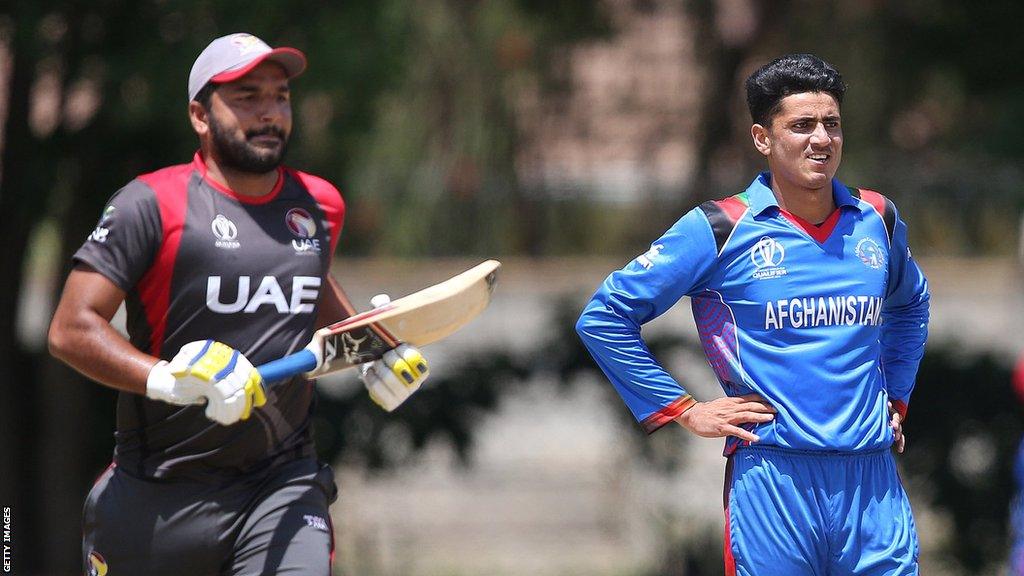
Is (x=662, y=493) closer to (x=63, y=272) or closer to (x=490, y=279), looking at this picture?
(x=63, y=272)

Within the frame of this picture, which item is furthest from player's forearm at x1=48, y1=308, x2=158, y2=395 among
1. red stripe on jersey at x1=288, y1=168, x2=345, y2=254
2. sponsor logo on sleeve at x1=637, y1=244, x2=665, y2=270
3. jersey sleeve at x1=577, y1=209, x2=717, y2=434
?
sponsor logo on sleeve at x1=637, y1=244, x2=665, y2=270

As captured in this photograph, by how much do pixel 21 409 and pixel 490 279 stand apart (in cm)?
512

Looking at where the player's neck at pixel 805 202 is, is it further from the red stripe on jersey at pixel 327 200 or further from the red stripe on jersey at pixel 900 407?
the red stripe on jersey at pixel 327 200

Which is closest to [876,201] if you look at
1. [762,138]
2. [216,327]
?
[762,138]

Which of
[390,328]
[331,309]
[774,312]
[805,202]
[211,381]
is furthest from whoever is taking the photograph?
[331,309]

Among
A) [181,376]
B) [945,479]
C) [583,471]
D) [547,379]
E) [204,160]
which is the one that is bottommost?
[583,471]

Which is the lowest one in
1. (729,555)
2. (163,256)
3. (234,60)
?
(729,555)

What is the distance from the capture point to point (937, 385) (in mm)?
9047

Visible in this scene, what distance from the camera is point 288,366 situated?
4234mm

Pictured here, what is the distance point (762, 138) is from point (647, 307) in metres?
0.58

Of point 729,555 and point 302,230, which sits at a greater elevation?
point 302,230

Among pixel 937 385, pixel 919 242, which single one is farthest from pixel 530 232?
pixel 937 385

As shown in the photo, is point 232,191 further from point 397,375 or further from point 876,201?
point 876,201

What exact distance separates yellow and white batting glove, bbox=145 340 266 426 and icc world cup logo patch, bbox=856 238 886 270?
1.71 m
